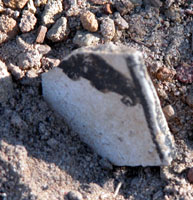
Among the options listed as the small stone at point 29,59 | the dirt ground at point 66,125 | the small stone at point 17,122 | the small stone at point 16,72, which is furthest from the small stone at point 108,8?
the small stone at point 17,122

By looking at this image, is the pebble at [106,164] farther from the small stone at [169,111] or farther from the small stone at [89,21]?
the small stone at [89,21]

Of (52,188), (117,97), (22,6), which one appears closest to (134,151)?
(117,97)

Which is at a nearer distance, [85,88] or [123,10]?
[85,88]

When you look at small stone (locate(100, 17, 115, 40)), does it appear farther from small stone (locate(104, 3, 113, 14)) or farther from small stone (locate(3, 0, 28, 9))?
small stone (locate(3, 0, 28, 9))

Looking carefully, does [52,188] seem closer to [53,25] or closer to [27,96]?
[27,96]

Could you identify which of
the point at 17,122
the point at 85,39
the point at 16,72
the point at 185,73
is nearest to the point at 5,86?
the point at 16,72

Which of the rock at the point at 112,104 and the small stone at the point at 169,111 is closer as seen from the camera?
the rock at the point at 112,104
